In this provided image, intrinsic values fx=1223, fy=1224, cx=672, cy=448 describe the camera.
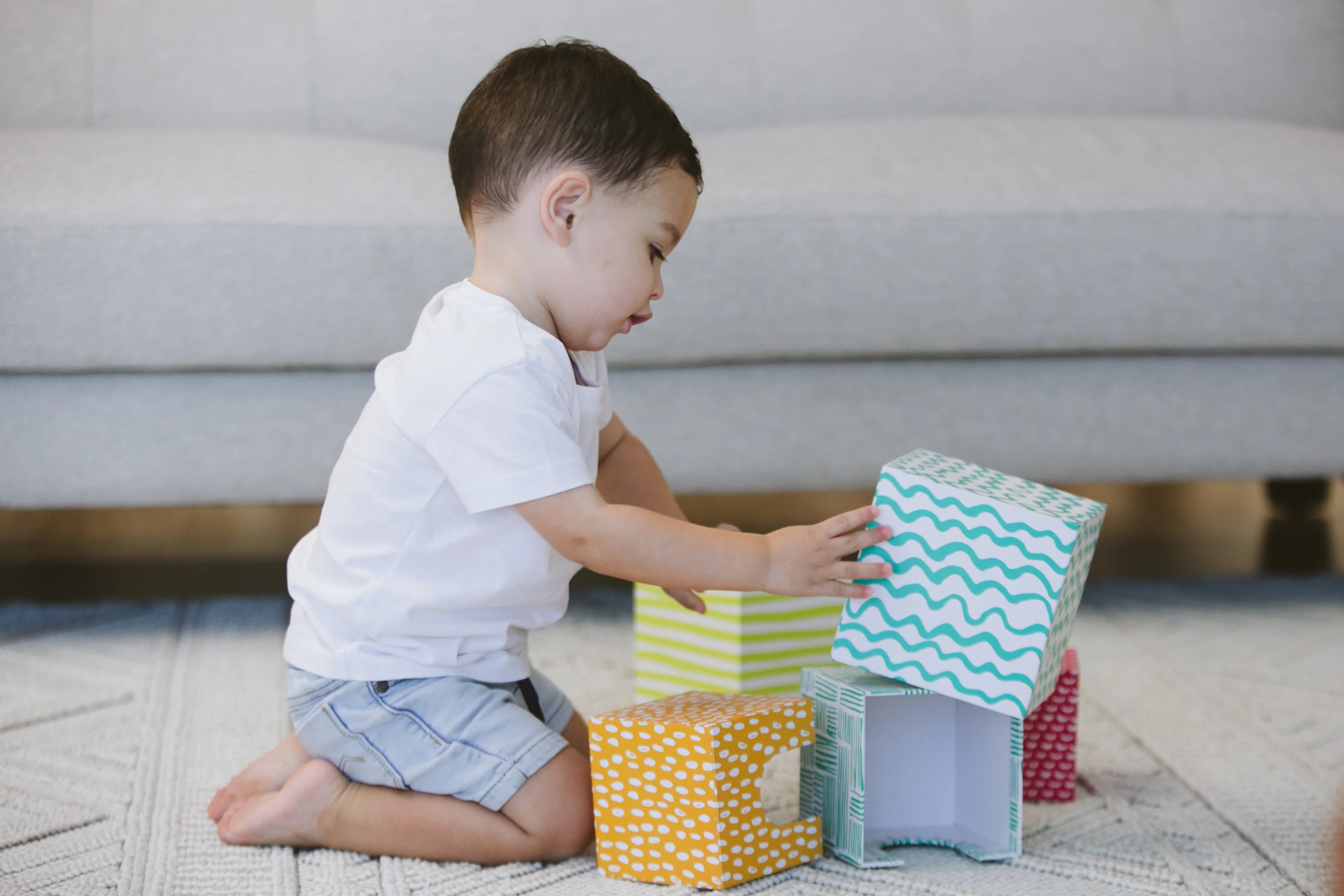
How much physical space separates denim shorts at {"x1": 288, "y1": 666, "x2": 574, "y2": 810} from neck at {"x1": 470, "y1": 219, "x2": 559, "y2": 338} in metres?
0.25

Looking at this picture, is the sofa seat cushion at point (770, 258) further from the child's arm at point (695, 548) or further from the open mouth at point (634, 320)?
the child's arm at point (695, 548)

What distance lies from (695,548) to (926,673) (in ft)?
0.55

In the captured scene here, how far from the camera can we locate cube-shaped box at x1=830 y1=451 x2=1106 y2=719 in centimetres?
74

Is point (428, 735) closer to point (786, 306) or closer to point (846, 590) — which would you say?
point (846, 590)

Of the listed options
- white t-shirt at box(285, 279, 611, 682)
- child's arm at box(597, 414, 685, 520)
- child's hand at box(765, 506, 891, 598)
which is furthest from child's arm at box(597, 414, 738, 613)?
child's hand at box(765, 506, 891, 598)

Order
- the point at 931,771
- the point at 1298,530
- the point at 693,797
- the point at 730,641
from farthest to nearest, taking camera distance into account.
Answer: the point at 1298,530 → the point at 730,641 → the point at 931,771 → the point at 693,797

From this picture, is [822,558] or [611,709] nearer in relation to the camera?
[822,558]

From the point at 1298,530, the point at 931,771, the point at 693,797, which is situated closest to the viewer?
the point at 693,797

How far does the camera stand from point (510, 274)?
2.64ft

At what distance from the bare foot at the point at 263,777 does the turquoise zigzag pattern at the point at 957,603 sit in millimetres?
412

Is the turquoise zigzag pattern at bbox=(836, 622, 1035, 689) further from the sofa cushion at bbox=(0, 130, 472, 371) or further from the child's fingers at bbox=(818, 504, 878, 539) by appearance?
the sofa cushion at bbox=(0, 130, 472, 371)

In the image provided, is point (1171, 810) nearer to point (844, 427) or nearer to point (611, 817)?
point (611, 817)

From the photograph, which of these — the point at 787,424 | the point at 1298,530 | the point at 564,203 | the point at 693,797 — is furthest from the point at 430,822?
the point at 1298,530

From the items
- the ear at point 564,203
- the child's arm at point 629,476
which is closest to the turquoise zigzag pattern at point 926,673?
the child's arm at point 629,476
